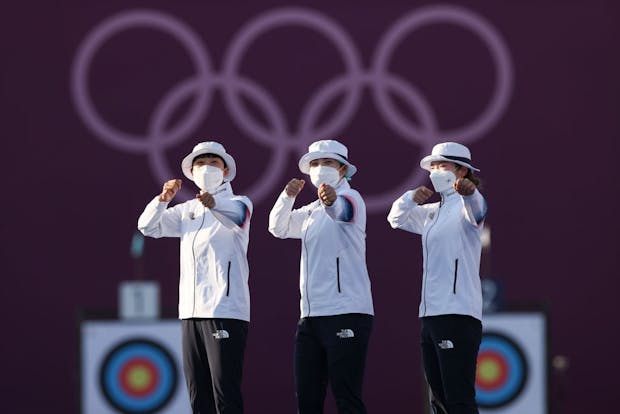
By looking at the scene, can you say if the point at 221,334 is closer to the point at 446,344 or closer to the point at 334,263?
the point at 334,263

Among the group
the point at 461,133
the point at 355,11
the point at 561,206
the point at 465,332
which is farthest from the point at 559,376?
the point at 465,332

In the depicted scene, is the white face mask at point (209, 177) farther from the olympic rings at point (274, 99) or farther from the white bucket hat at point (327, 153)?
the olympic rings at point (274, 99)

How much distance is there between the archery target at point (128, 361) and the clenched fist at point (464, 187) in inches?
122

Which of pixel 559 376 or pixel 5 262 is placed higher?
pixel 5 262

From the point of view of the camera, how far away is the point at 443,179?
7.32 meters

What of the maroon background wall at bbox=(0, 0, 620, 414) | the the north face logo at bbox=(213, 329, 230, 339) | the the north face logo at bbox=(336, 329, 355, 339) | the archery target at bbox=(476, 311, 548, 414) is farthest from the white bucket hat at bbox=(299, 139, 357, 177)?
the maroon background wall at bbox=(0, 0, 620, 414)

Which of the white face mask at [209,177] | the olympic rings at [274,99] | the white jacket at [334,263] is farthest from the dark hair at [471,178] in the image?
the olympic rings at [274,99]

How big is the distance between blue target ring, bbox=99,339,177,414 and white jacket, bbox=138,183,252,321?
6.82 ft

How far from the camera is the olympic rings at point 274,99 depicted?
433 inches

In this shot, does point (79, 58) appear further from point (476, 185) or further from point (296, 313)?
point (476, 185)

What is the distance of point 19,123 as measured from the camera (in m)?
11.0

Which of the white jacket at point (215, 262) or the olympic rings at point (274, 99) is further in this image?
the olympic rings at point (274, 99)

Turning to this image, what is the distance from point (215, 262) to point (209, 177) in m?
0.50

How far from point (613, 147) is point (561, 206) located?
65cm
